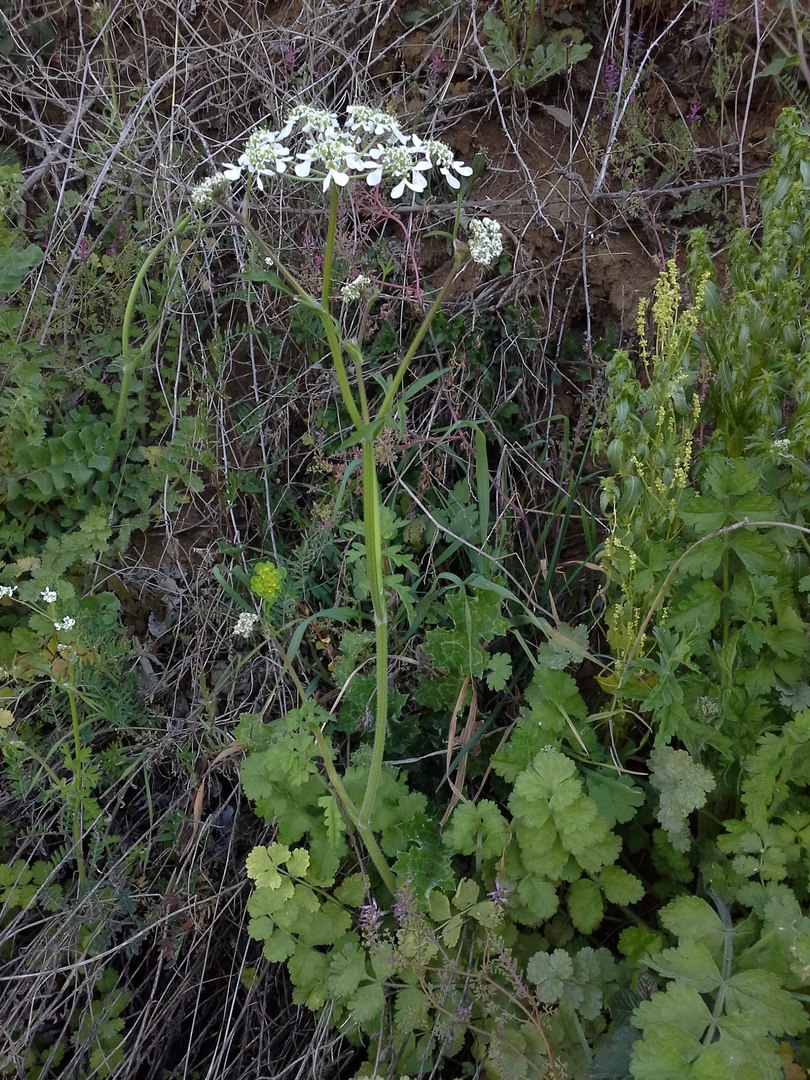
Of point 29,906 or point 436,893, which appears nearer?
point 436,893

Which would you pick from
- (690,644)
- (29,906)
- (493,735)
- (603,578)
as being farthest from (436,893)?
(29,906)

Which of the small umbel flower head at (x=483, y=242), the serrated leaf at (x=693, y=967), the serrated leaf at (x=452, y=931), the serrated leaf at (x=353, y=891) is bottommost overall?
the serrated leaf at (x=353, y=891)

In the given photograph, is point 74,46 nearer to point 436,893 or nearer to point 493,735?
point 493,735

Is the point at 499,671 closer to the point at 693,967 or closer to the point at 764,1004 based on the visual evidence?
the point at 693,967

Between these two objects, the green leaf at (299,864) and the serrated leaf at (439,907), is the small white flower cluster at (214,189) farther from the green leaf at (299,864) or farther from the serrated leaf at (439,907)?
the serrated leaf at (439,907)

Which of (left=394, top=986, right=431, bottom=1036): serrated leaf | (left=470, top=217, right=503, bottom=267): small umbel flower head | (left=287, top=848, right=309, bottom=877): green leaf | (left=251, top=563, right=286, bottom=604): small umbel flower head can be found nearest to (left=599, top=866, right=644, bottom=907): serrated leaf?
(left=394, top=986, right=431, bottom=1036): serrated leaf

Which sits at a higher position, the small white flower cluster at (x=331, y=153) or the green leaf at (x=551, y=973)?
the small white flower cluster at (x=331, y=153)

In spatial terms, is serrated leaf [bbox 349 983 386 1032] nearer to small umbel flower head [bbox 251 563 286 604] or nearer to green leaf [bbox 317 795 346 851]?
green leaf [bbox 317 795 346 851]

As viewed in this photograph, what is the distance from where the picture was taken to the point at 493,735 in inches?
90.3

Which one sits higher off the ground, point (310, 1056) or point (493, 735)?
point (493, 735)

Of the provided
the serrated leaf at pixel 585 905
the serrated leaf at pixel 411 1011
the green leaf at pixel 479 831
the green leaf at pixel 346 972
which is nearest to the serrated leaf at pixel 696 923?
the serrated leaf at pixel 585 905

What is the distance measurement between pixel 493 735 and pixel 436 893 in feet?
1.74

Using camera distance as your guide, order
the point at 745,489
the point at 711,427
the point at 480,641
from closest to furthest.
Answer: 1. the point at 745,489
2. the point at 480,641
3. the point at 711,427

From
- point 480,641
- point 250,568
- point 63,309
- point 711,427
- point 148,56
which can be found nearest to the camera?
point 480,641
